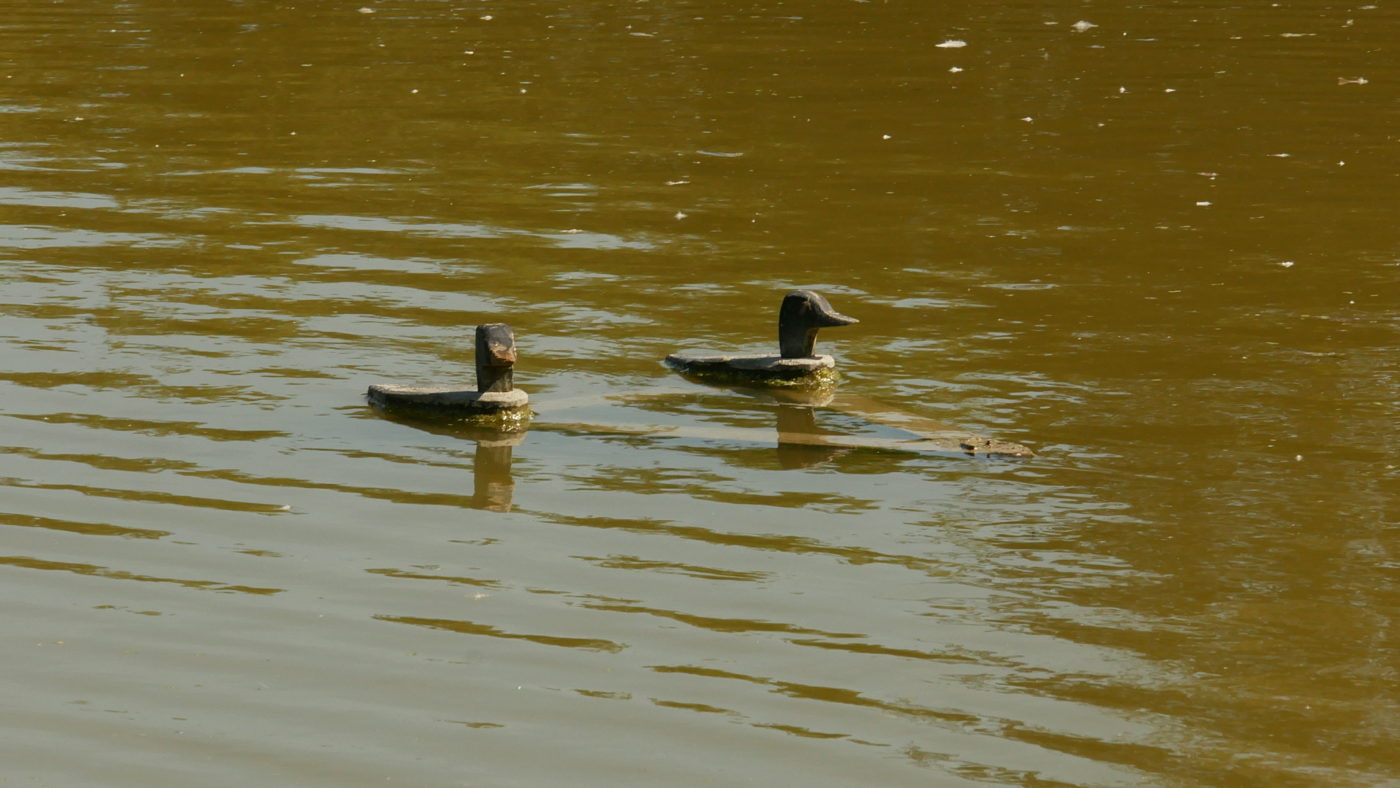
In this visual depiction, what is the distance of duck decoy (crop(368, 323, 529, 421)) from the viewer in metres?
8.12

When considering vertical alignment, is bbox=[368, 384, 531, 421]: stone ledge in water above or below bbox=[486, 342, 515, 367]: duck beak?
below

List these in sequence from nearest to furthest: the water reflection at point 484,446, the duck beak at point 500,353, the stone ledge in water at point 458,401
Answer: the water reflection at point 484,446, the duck beak at point 500,353, the stone ledge in water at point 458,401

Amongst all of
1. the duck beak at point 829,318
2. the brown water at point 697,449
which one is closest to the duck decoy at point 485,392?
the brown water at point 697,449

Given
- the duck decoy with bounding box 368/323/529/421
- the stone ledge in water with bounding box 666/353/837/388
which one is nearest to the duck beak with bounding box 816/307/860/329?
the stone ledge in water with bounding box 666/353/837/388

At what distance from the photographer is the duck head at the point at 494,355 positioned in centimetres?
810

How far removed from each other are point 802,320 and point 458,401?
5.43 feet

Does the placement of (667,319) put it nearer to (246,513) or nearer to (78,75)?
(246,513)

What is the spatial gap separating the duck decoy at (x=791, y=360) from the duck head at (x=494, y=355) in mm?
1156

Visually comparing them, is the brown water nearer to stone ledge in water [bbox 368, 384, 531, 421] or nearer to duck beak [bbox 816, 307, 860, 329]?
stone ledge in water [bbox 368, 384, 531, 421]

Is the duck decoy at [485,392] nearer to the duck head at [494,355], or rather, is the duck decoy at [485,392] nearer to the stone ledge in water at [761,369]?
the duck head at [494,355]

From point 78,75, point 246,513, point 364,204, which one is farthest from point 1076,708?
point 78,75

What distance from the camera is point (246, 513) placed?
7.00m

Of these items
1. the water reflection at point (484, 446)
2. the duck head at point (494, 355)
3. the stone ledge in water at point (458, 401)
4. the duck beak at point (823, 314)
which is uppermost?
the duck beak at point (823, 314)

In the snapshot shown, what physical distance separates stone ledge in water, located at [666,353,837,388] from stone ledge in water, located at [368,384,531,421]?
3.41 feet
